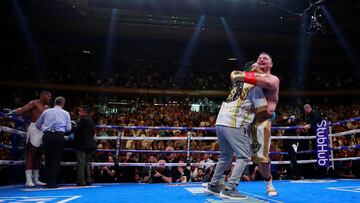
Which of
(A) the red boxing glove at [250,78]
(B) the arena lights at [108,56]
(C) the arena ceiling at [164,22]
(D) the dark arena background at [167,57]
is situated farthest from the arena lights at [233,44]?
(A) the red boxing glove at [250,78]

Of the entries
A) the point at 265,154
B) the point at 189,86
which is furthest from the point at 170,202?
the point at 189,86

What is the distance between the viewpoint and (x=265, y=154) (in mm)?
3318

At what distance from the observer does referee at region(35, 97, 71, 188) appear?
4495 mm

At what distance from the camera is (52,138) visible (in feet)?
14.9

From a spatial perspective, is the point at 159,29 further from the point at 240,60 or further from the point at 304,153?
the point at 304,153

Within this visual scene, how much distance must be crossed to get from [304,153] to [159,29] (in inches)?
389

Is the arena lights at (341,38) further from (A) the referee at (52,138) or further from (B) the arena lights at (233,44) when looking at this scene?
(A) the referee at (52,138)

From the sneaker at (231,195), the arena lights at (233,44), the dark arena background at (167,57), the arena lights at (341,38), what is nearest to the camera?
the sneaker at (231,195)

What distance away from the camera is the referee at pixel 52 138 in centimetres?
449

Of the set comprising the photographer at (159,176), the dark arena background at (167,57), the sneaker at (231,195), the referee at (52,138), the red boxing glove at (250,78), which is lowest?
the photographer at (159,176)

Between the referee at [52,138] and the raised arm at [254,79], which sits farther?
the referee at [52,138]

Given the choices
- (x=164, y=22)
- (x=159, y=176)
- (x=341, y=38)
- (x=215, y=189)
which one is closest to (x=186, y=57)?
(x=164, y=22)

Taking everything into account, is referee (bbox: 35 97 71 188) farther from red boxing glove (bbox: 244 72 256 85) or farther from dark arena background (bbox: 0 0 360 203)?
dark arena background (bbox: 0 0 360 203)

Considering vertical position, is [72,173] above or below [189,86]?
below
